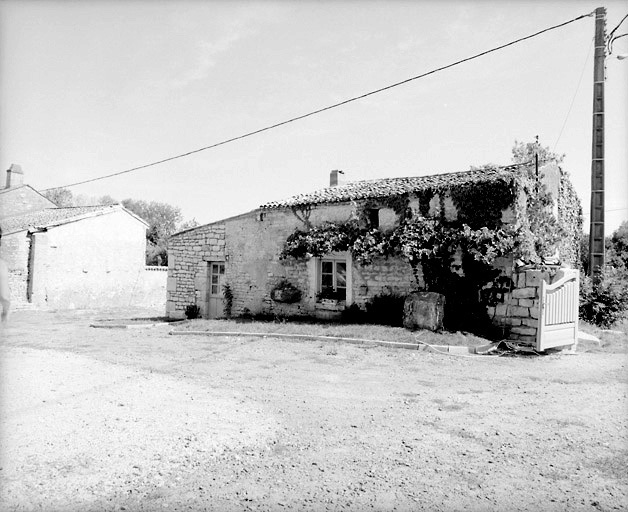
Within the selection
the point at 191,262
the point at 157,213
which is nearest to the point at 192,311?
the point at 191,262

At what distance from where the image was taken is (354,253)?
13.1 meters

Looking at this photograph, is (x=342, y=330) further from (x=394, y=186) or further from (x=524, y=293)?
(x=394, y=186)

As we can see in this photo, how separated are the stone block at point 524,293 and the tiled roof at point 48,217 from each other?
2065cm

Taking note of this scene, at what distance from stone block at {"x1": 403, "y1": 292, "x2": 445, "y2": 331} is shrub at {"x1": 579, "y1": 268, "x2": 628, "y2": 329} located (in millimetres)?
5537

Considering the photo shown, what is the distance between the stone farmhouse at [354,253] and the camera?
11.1m

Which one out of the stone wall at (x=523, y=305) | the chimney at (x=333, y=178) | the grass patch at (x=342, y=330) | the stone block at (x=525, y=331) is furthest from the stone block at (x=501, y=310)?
the chimney at (x=333, y=178)

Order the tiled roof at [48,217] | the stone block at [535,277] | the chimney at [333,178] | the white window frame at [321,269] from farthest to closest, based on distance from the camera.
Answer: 1. the tiled roof at [48,217]
2. the chimney at [333,178]
3. the white window frame at [321,269]
4. the stone block at [535,277]

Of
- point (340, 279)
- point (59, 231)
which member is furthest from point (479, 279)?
point (59, 231)

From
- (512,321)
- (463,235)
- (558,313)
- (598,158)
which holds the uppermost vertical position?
(598,158)

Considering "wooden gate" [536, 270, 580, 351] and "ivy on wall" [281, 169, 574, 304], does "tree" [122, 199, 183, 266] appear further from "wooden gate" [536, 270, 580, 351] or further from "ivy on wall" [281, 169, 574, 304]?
"wooden gate" [536, 270, 580, 351]

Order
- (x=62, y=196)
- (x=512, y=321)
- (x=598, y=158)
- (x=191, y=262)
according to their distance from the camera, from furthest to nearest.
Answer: (x=62, y=196) < (x=191, y=262) < (x=598, y=158) < (x=512, y=321)

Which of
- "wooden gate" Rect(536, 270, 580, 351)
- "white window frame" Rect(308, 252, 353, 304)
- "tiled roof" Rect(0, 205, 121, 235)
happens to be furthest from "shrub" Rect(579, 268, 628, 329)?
"tiled roof" Rect(0, 205, 121, 235)

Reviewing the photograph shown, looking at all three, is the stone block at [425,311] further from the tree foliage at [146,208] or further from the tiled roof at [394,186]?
the tree foliage at [146,208]

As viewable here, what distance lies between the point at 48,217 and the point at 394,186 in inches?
824
